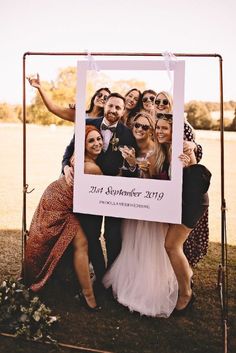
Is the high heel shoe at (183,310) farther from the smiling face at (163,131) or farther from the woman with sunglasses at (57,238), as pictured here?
the smiling face at (163,131)

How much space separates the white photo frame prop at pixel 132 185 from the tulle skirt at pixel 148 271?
472 mm

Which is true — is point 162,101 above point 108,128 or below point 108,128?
above

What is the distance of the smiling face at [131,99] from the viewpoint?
3.71 metres

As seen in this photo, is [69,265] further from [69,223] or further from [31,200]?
[31,200]

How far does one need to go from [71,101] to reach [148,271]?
6.52ft

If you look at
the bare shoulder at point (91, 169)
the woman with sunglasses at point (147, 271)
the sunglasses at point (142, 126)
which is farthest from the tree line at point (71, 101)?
the woman with sunglasses at point (147, 271)

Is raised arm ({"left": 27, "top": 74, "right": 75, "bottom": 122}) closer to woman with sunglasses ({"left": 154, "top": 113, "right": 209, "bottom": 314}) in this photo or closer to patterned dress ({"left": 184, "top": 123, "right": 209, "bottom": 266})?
woman with sunglasses ({"left": 154, "top": 113, "right": 209, "bottom": 314})

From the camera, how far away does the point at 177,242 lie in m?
3.93

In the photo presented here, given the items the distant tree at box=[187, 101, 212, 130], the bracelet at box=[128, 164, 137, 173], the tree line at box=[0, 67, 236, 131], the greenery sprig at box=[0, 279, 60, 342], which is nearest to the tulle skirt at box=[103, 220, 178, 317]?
the bracelet at box=[128, 164, 137, 173]

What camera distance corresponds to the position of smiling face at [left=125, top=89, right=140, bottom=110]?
12.2 feet

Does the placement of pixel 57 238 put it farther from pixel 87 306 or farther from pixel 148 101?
pixel 148 101

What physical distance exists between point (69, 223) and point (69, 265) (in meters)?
0.59

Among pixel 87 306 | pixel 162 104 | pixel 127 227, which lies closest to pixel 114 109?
pixel 162 104

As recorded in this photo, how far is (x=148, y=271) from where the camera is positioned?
4102 mm
